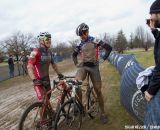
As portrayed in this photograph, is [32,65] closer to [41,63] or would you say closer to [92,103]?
[41,63]

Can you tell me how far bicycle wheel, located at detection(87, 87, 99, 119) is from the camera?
8.34 meters

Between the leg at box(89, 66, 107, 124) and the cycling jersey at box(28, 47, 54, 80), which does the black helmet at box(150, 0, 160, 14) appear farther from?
the leg at box(89, 66, 107, 124)

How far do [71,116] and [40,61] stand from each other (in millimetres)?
1337

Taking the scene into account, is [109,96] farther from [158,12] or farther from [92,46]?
[158,12]

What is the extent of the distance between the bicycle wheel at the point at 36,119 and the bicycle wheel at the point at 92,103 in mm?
1480

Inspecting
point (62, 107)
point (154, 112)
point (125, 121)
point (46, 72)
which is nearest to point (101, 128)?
point (125, 121)

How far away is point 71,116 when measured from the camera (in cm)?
738

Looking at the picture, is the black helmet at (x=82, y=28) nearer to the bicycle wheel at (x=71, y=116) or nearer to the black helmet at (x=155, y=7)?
the bicycle wheel at (x=71, y=116)

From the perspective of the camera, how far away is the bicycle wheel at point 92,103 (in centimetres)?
834

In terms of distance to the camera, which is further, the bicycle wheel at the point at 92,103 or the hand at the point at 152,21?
the bicycle wheel at the point at 92,103

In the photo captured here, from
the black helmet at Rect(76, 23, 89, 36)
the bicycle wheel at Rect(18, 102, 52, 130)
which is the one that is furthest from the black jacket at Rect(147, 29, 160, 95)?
the black helmet at Rect(76, 23, 89, 36)

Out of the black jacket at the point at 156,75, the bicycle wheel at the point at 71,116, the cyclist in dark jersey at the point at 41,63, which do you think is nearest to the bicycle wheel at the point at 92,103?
the bicycle wheel at the point at 71,116

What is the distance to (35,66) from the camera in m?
7.39

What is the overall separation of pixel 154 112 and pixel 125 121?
3.97 meters
